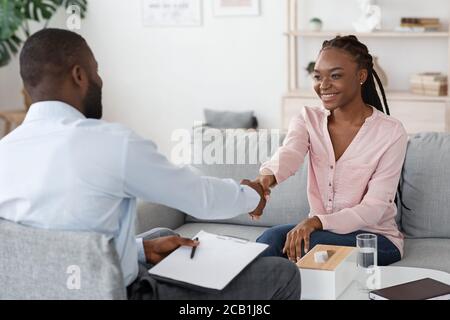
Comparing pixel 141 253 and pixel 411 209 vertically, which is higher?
pixel 141 253

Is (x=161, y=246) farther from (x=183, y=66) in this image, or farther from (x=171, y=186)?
(x=183, y=66)

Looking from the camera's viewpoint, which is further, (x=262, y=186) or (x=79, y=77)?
(x=262, y=186)

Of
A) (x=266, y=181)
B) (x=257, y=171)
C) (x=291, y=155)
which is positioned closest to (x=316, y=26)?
(x=257, y=171)

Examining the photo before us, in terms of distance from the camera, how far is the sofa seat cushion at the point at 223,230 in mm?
3225

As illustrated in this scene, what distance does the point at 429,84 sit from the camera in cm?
502

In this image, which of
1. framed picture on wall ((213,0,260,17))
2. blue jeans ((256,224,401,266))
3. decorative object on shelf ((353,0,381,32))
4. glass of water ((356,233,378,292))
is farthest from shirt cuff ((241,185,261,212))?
framed picture on wall ((213,0,260,17))

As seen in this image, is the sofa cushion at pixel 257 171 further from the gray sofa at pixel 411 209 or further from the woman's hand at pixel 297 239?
the woman's hand at pixel 297 239

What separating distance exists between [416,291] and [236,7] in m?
3.81

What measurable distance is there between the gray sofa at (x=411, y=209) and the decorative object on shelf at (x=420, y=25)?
2.05 m

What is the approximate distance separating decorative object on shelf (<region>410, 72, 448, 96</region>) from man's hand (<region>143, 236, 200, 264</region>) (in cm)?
320

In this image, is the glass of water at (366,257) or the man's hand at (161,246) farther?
the glass of water at (366,257)

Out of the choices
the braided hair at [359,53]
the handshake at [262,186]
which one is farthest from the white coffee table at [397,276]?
the braided hair at [359,53]

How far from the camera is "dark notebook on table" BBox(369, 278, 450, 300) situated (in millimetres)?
2182
